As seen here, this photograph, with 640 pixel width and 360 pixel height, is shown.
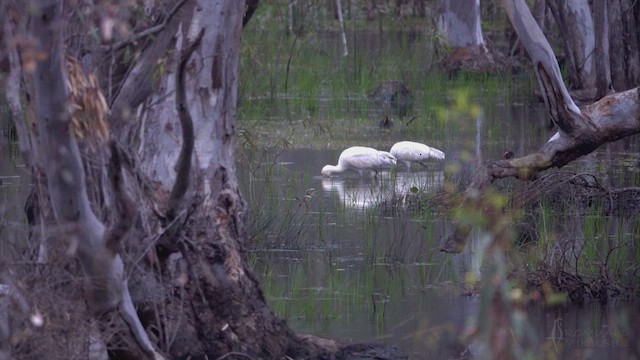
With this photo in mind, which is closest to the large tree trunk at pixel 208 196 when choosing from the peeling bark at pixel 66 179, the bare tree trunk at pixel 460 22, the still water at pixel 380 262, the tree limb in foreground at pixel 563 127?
the still water at pixel 380 262

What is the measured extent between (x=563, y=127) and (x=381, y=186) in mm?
2736

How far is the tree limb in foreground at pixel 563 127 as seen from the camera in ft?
25.5

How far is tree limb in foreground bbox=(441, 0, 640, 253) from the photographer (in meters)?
7.78

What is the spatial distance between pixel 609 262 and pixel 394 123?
7.35m

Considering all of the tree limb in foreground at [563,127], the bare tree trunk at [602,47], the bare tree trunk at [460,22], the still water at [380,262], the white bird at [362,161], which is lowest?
the still water at [380,262]

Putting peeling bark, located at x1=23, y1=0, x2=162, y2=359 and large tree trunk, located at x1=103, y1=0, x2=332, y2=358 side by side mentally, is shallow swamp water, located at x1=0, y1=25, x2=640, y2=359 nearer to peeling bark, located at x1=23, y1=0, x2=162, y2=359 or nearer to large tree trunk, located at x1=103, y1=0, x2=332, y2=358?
peeling bark, located at x1=23, y1=0, x2=162, y2=359

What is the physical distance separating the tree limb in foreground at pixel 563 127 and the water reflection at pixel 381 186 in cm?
206

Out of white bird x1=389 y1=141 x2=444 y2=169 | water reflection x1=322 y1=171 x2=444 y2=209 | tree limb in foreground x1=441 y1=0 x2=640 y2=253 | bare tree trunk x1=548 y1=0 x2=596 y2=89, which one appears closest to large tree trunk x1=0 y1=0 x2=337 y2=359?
tree limb in foreground x1=441 y1=0 x2=640 y2=253

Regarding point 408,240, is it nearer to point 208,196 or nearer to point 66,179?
point 208,196

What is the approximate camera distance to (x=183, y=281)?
5793 mm

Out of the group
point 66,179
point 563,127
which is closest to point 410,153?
point 563,127

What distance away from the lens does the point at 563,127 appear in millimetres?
7973

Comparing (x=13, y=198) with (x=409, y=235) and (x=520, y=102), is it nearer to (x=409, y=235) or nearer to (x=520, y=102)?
(x=409, y=235)

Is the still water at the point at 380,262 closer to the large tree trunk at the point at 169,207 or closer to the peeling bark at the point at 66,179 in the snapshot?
the large tree trunk at the point at 169,207
